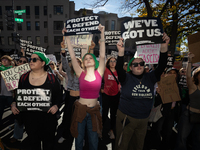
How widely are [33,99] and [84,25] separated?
2155 millimetres

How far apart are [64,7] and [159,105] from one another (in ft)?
91.6

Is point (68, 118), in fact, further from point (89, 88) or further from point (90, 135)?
Answer: point (89, 88)

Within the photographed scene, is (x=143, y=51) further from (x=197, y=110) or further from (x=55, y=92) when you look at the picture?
(x=55, y=92)

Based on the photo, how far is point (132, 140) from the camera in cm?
242

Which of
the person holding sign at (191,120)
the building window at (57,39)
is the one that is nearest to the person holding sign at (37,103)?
the person holding sign at (191,120)

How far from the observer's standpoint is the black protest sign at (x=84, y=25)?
3.08 meters

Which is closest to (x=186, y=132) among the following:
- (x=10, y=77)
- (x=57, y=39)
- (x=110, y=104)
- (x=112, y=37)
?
(x=110, y=104)

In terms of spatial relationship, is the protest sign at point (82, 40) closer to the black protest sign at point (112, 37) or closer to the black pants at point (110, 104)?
the black pants at point (110, 104)

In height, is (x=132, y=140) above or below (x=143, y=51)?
below

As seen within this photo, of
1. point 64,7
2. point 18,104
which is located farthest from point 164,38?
point 64,7

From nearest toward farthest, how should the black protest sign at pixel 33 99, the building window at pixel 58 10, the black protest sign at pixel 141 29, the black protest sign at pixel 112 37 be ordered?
the black protest sign at pixel 33 99
the black protest sign at pixel 141 29
the black protest sign at pixel 112 37
the building window at pixel 58 10

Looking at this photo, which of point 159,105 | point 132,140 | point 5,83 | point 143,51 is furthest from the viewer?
point 143,51

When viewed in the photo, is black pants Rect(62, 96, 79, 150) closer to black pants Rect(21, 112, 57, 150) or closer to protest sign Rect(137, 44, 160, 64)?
black pants Rect(21, 112, 57, 150)

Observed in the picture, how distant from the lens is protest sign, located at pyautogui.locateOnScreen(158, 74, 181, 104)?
2998 mm
